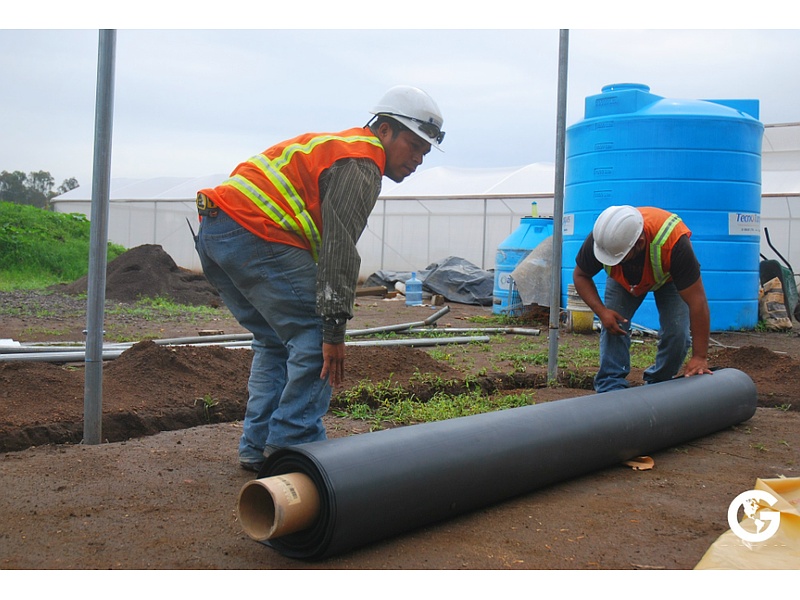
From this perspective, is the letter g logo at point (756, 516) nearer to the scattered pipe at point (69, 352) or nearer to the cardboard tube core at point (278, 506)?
the cardboard tube core at point (278, 506)

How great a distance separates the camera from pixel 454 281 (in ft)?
48.5

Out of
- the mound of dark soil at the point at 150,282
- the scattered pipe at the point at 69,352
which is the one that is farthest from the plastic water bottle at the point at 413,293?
the scattered pipe at the point at 69,352

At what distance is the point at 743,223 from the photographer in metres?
8.95

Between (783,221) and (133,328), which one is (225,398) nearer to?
(133,328)

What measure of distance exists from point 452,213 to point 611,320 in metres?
15.1

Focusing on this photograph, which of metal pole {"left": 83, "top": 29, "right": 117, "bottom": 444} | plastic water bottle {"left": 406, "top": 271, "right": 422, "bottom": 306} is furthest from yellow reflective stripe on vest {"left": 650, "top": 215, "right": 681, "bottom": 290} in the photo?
plastic water bottle {"left": 406, "top": 271, "right": 422, "bottom": 306}

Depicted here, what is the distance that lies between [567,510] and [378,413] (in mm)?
1680

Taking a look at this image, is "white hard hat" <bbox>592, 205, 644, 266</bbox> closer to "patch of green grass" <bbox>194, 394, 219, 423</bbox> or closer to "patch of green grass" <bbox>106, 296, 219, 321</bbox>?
"patch of green grass" <bbox>194, 394, 219, 423</bbox>

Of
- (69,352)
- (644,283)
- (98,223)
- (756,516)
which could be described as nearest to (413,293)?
(69,352)

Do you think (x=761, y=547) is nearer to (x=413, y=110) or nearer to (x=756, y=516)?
(x=756, y=516)

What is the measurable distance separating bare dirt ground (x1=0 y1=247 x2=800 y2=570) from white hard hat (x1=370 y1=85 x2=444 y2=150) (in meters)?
1.47

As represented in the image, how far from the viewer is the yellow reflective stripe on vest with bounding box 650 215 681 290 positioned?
4336 millimetres

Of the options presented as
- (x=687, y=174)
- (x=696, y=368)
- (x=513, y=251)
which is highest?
(x=687, y=174)

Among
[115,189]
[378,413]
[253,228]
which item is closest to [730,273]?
[378,413]
